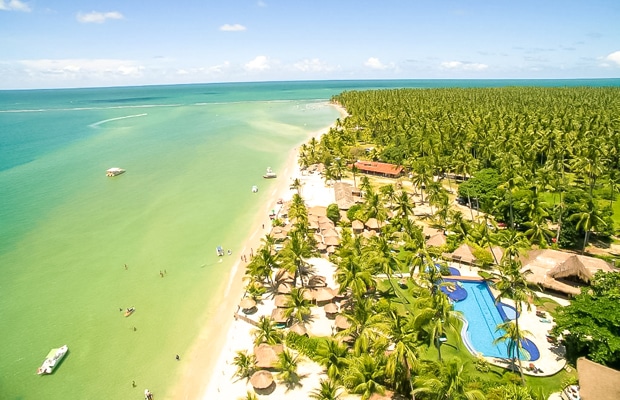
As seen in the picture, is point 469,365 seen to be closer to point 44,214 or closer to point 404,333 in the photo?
point 404,333

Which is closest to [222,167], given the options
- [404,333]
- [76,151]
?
[76,151]

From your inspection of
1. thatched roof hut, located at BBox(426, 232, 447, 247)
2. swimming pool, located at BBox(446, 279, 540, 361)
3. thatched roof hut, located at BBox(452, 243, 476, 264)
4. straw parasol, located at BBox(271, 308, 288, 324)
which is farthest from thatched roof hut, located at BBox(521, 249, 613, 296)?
straw parasol, located at BBox(271, 308, 288, 324)

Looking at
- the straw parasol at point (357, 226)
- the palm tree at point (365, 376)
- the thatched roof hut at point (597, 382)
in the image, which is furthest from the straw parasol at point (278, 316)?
the thatched roof hut at point (597, 382)

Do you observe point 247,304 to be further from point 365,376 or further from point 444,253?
point 444,253

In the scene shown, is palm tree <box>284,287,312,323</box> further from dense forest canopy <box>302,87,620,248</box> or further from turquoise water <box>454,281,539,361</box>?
dense forest canopy <box>302,87,620,248</box>

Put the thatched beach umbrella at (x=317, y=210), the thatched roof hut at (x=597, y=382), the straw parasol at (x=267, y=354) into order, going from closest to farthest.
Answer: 1. the thatched roof hut at (x=597, y=382)
2. the straw parasol at (x=267, y=354)
3. the thatched beach umbrella at (x=317, y=210)

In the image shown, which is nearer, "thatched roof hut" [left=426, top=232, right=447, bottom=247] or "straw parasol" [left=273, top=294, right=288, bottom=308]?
"straw parasol" [left=273, top=294, right=288, bottom=308]

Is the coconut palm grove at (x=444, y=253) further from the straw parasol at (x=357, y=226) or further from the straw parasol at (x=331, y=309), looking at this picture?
the straw parasol at (x=331, y=309)
